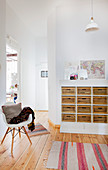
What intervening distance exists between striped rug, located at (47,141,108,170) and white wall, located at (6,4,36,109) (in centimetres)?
230

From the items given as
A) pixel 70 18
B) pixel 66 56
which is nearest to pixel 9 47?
pixel 66 56

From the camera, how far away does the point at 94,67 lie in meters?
3.33

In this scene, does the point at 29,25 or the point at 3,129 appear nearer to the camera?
the point at 3,129

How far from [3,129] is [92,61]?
2.68 meters

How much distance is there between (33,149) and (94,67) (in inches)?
93.3

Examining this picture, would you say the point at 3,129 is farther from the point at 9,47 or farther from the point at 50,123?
the point at 9,47

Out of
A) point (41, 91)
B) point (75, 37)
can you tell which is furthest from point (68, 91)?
point (41, 91)

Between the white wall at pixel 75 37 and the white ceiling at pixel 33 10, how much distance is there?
0.28m

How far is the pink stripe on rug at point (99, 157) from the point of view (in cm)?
189

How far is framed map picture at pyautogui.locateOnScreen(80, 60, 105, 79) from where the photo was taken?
3.30 m

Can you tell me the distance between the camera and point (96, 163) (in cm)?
193

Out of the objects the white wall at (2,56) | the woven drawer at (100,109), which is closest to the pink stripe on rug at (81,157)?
the woven drawer at (100,109)

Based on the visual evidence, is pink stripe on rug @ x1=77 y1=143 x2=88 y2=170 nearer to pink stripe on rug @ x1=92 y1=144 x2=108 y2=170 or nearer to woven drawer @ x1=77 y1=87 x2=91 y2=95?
pink stripe on rug @ x1=92 y1=144 x2=108 y2=170

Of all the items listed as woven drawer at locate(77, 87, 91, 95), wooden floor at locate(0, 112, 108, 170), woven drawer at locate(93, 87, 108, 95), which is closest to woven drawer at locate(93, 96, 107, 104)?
woven drawer at locate(93, 87, 108, 95)
